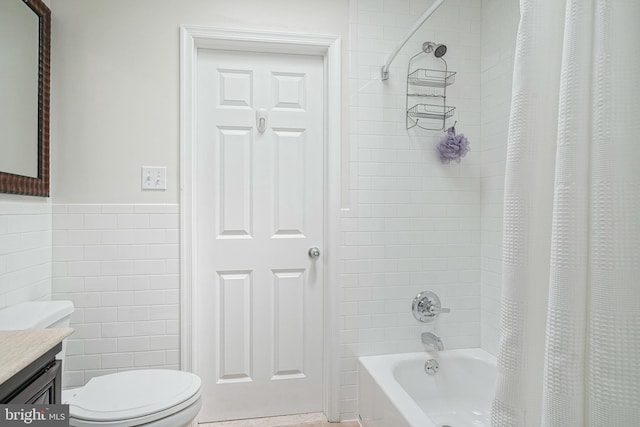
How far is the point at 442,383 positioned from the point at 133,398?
1.51m

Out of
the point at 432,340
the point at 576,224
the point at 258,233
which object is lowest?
the point at 432,340

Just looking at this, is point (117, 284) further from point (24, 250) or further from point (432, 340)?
point (432, 340)

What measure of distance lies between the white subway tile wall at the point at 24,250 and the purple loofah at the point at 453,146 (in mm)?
2006

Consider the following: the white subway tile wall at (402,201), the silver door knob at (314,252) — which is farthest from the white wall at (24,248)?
the white subway tile wall at (402,201)

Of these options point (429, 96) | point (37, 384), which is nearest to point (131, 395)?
point (37, 384)

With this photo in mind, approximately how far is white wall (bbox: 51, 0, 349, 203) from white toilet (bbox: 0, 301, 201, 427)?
58cm

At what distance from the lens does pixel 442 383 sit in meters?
1.98

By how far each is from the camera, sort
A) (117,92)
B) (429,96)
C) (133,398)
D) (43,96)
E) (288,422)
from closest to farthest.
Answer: (133,398) → (43,96) → (117,92) → (288,422) → (429,96)

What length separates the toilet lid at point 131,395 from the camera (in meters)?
1.25

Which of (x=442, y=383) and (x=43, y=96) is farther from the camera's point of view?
(x=442, y=383)

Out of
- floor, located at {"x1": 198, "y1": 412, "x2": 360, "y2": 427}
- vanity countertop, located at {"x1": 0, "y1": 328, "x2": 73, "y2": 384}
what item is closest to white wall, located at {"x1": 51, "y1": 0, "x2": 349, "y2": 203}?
vanity countertop, located at {"x1": 0, "y1": 328, "x2": 73, "y2": 384}

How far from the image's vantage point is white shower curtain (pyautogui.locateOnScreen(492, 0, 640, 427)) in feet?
2.05

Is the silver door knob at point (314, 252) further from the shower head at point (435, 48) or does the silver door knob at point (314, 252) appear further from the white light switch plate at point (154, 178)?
the shower head at point (435, 48)

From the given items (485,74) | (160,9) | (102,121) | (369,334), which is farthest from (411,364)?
(160,9)
